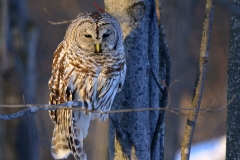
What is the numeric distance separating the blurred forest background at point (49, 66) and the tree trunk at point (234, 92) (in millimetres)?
114

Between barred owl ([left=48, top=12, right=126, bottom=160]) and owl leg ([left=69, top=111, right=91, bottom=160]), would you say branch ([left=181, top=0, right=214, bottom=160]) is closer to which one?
barred owl ([left=48, top=12, right=126, bottom=160])

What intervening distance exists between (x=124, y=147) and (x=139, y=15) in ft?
2.51

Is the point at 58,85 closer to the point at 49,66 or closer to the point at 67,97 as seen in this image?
the point at 67,97

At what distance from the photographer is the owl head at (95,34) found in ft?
9.85

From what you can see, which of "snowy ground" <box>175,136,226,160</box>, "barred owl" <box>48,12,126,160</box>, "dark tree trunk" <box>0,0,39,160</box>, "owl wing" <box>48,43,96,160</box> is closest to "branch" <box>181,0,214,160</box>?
"barred owl" <box>48,12,126,160</box>

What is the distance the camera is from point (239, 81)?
2.54 metres

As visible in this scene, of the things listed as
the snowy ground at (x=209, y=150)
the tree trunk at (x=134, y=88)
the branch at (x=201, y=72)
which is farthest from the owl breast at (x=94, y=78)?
the snowy ground at (x=209, y=150)

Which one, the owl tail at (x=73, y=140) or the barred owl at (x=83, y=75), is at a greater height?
the barred owl at (x=83, y=75)

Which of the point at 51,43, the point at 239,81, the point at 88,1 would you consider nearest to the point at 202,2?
the point at 88,1

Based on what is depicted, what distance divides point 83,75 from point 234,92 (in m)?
1.00

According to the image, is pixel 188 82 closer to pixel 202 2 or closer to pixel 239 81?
pixel 202 2

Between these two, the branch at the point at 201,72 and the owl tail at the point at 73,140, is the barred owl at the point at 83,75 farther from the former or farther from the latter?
the branch at the point at 201,72

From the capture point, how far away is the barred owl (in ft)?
10.2

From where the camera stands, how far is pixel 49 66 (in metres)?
7.74
